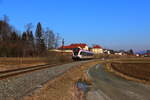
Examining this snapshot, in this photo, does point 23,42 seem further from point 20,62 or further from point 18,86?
point 18,86

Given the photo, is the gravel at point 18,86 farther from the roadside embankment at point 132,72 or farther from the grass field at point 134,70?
the grass field at point 134,70

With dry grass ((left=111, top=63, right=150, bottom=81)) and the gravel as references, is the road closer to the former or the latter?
the gravel

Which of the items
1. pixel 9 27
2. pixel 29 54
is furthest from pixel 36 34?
pixel 29 54

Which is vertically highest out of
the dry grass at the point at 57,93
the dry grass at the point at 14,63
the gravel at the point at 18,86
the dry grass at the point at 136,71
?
the dry grass at the point at 14,63

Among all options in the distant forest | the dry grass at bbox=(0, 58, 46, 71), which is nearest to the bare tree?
the distant forest

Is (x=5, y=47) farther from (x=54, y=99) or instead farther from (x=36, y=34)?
(x=54, y=99)

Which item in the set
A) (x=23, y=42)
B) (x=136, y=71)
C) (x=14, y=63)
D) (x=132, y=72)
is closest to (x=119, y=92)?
(x=132, y=72)

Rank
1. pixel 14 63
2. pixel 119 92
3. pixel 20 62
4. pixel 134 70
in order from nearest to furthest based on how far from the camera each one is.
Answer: pixel 119 92
pixel 134 70
pixel 14 63
pixel 20 62

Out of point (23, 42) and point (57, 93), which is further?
point (23, 42)

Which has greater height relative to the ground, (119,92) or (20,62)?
(20,62)

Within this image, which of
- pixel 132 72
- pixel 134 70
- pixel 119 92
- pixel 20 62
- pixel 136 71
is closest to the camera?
pixel 119 92

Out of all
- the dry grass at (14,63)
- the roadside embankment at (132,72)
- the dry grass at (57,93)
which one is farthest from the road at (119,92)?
the dry grass at (14,63)

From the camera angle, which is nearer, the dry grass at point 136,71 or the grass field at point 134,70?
the dry grass at point 136,71

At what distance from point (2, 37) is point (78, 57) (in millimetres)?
45039
